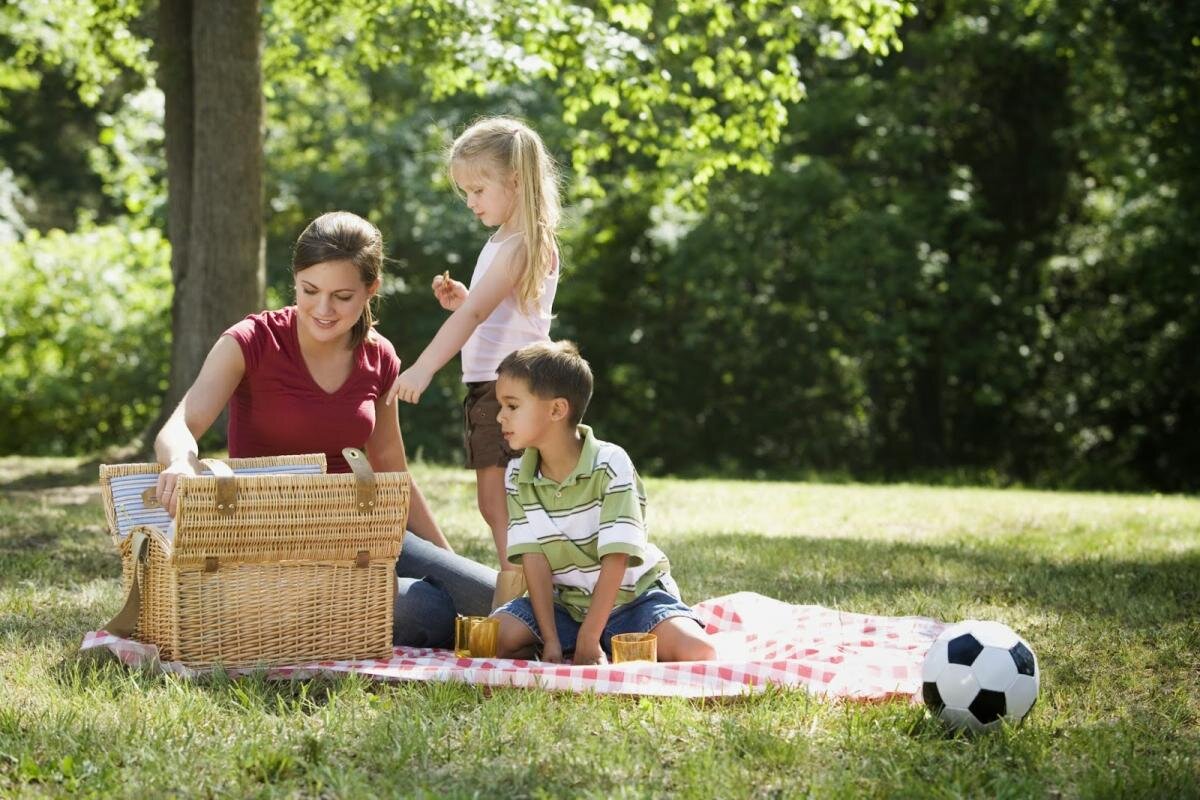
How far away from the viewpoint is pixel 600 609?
12.1 feet

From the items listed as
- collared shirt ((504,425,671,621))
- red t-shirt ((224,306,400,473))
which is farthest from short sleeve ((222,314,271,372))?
collared shirt ((504,425,671,621))

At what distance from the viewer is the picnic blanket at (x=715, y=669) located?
3.36m

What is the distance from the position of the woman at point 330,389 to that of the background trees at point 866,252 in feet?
29.0

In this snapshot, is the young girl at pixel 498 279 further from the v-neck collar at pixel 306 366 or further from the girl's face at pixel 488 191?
the v-neck collar at pixel 306 366

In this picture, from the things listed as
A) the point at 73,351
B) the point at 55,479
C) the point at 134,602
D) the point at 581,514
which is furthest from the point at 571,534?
the point at 73,351

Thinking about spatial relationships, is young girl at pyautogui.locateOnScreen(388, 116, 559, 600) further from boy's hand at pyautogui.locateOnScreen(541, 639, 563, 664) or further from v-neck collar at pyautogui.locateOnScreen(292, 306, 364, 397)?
boy's hand at pyautogui.locateOnScreen(541, 639, 563, 664)

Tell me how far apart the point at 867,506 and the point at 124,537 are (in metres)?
6.06

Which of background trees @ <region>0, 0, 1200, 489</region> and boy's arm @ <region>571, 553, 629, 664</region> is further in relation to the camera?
background trees @ <region>0, 0, 1200, 489</region>

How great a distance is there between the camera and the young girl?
446cm

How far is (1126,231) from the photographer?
574 inches

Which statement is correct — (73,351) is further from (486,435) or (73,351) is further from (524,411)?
(524,411)

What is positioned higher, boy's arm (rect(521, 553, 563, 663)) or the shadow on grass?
boy's arm (rect(521, 553, 563, 663))

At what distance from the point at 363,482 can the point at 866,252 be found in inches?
436

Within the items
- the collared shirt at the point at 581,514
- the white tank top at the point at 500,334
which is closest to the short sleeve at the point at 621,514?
the collared shirt at the point at 581,514
